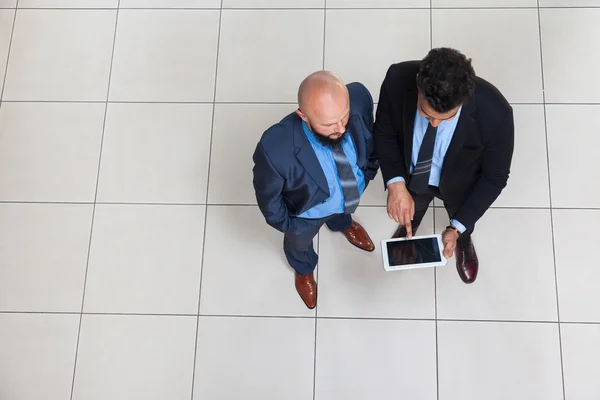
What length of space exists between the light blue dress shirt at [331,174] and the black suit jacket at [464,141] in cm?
12

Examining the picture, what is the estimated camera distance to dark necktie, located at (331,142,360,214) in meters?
1.72

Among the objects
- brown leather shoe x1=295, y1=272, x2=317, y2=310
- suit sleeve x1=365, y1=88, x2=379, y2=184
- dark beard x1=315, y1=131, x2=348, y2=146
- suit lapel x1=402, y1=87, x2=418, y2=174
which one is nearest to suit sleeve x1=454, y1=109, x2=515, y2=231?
suit lapel x1=402, y1=87, x2=418, y2=174

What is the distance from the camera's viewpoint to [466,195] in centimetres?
192

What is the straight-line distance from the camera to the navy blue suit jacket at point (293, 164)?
1642 millimetres

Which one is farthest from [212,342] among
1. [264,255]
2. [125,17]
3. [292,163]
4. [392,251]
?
[125,17]

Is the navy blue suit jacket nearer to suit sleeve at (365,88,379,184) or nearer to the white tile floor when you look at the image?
suit sleeve at (365,88,379,184)

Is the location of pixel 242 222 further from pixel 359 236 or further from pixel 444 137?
pixel 444 137

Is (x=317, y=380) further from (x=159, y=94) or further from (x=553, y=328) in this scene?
(x=159, y=94)

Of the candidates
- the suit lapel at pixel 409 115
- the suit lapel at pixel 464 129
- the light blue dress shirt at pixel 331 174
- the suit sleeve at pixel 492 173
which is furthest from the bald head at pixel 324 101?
the suit sleeve at pixel 492 173

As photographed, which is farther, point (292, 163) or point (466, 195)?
point (466, 195)

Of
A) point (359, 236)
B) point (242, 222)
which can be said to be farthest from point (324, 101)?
point (242, 222)

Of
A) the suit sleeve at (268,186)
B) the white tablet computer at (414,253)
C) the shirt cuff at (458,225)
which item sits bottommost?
the white tablet computer at (414,253)

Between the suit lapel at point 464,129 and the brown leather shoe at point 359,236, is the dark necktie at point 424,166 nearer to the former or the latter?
the suit lapel at point 464,129

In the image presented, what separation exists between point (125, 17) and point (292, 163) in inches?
77.5
